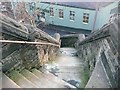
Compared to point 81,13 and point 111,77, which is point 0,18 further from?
point 81,13

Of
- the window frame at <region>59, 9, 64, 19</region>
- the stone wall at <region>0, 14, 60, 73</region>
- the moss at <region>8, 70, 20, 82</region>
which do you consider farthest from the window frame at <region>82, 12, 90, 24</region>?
the moss at <region>8, 70, 20, 82</region>

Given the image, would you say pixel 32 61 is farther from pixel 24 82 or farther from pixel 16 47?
pixel 24 82

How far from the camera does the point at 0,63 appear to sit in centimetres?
362

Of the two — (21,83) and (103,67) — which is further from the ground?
(103,67)

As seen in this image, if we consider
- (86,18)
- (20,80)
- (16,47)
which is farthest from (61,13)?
(20,80)

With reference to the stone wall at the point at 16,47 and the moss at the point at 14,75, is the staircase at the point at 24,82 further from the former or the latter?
the stone wall at the point at 16,47

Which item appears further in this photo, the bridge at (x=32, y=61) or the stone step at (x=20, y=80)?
the stone step at (x=20, y=80)

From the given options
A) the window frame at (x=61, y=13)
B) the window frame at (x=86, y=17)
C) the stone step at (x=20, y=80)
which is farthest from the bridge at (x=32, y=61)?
the window frame at (x=61, y=13)

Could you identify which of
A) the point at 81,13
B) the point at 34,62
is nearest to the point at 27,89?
the point at 34,62

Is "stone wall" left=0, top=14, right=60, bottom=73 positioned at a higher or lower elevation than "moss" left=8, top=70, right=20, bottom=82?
higher

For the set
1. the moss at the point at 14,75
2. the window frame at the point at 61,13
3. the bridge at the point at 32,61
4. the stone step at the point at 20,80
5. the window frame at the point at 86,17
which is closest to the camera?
the bridge at the point at 32,61

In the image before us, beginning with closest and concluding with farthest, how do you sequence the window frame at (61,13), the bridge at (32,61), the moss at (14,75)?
1. the bridge at (32,61)
2. the moss at (14,75)
3. the window frame at (61,13)

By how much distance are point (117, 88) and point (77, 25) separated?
808 inches

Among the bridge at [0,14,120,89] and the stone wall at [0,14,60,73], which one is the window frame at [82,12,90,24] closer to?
the bridge at [0,14,120,89]
